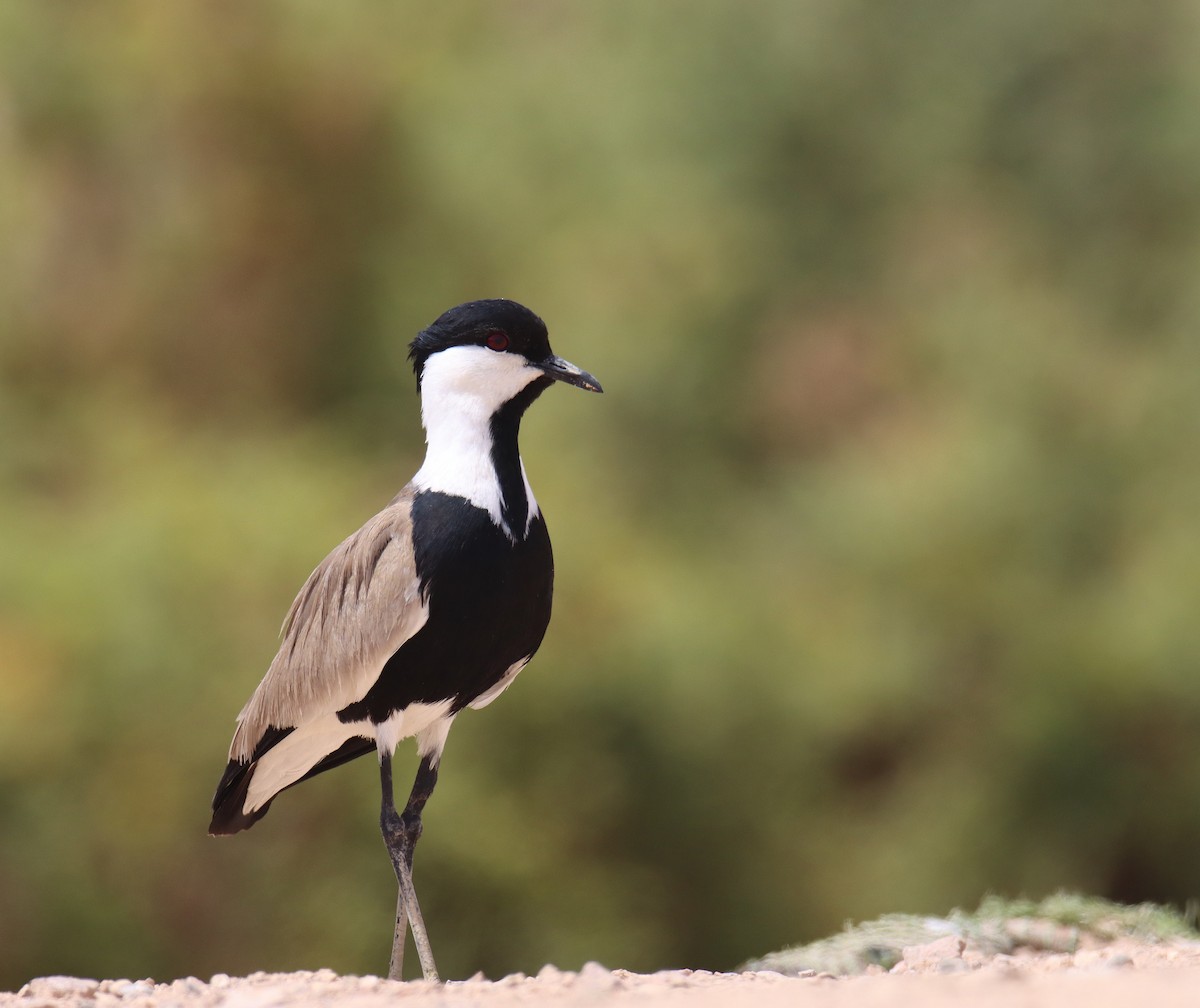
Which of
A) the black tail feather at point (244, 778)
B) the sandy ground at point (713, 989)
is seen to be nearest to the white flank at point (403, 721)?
the black tail feather at point (244, 778)

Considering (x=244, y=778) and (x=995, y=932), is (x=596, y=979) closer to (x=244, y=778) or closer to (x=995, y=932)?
(x=244, y=778)

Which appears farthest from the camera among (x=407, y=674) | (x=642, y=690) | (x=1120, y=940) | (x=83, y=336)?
(x=83, y=336)

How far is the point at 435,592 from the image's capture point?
204 inches

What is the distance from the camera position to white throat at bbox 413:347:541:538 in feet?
17.6

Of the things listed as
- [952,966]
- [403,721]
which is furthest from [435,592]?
[952,966]

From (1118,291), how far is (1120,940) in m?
11.8

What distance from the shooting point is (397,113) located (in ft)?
54.6

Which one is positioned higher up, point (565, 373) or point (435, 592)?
point (565, 373)

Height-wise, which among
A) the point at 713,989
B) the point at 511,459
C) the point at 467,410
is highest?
the point at 467,410

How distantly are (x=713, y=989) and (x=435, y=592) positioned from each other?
161 cm

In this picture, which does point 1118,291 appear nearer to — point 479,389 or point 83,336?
point 83,336

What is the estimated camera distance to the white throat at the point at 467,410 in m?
5.38

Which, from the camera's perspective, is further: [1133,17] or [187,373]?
[1133,17]

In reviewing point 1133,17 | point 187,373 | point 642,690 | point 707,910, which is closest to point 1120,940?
point 642,690
